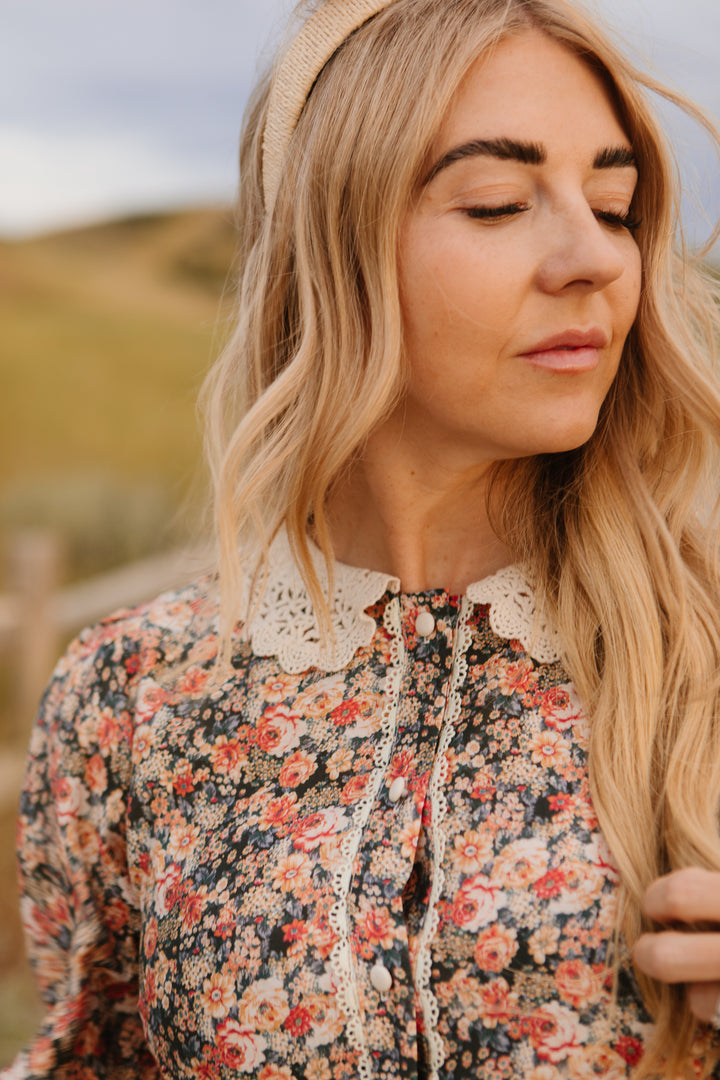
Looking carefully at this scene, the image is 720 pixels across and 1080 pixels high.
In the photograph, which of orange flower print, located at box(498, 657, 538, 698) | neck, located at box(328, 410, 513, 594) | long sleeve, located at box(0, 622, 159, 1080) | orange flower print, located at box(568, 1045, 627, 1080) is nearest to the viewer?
orange flower print, located at box(568, 1045, 627, 1080)

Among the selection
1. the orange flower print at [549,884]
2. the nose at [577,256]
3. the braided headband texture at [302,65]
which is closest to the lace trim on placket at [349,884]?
the orange flower print at [549,884]

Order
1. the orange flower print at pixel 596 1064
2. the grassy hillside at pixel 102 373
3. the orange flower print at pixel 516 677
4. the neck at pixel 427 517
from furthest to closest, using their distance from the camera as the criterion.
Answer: the grassy hillside at pixel 102 373 → the neck at pixel 427 517 → the orange flower print at pixel 516 677 → the orange flower print at pixel 596 1064

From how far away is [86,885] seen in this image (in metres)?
1.62

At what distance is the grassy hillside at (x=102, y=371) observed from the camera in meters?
6.46

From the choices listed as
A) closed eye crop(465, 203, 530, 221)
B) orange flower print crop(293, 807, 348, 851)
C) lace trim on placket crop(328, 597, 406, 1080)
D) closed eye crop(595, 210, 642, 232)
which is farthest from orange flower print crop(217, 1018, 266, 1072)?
closed eye crop(595, 210, 642, 232)

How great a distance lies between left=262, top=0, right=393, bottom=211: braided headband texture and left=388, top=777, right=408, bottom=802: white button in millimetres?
923

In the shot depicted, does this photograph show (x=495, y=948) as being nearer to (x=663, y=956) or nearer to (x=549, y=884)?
(x=549, y=884)

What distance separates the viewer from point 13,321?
727 centimetres

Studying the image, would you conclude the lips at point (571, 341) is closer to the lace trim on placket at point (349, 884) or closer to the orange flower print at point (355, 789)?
the lace trim on placket at point (349, 884)

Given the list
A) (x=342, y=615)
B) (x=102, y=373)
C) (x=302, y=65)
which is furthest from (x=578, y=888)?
(x=102, y=373)

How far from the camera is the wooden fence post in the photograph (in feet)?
Answer: 13.0

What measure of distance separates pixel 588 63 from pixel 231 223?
33.0 inches

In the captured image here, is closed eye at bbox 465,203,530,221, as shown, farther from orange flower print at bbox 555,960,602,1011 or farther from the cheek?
orange flower print at bbox 555,960,602,1011

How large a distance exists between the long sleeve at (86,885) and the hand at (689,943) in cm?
88
